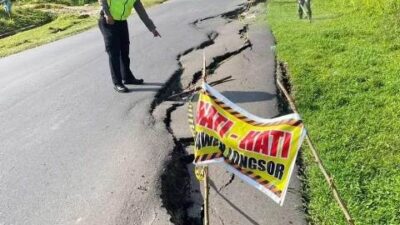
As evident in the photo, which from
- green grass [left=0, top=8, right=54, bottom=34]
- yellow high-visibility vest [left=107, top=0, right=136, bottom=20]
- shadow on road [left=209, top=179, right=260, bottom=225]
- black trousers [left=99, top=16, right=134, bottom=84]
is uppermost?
yellow high-visibility vest [left=107, top=0, right=136, bottom=20]

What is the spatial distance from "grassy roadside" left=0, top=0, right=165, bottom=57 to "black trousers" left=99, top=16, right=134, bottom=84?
20.8 ft

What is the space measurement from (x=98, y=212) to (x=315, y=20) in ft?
28.2

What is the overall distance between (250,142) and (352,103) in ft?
11.3

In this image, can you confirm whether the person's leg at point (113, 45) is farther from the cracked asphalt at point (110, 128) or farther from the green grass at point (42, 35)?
the green grass at point (42, 35)

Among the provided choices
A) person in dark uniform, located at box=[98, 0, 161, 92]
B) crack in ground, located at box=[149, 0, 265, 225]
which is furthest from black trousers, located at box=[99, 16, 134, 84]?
crack in ground, located at box=[149, 0, 265, 225]

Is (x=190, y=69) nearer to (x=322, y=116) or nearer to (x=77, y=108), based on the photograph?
(x=77, y=108)

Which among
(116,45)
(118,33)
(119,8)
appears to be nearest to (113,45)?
(116,45)

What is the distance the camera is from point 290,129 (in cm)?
291

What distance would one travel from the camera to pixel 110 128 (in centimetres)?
610

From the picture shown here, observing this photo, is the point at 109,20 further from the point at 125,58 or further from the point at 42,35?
the point at 42,35

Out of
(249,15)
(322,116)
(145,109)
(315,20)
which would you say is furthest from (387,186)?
(249,15)

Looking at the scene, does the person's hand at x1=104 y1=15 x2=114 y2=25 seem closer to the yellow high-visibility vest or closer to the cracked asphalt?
the yellow high-visibility vest

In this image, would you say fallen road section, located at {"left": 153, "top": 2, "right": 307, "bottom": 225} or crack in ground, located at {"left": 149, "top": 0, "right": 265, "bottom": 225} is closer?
fallen road section, located at {"left": 153, "top": 2, "right": 307, "bottom": 225}

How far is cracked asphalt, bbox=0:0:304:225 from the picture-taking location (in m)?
4.33
